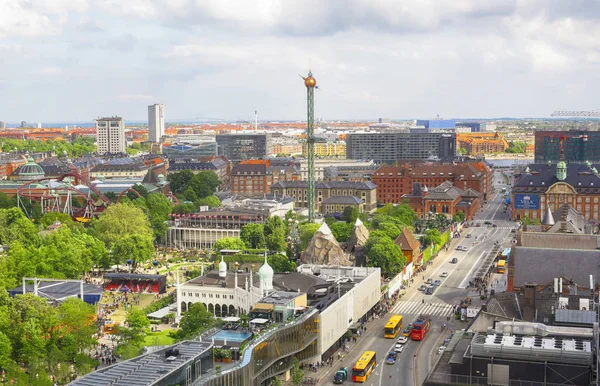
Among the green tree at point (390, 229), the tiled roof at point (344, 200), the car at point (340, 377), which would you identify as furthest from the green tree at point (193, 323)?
the tiled roof at point (344, 200)

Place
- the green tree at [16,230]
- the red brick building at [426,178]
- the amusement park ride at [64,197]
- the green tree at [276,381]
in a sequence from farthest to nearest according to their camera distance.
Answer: the red brick building at [426,178] → the amusement park ride at [64,197] → the green tree at [16,230] → the green tree at [276,381]

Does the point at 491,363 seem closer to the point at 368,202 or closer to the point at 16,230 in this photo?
the point at 16,230

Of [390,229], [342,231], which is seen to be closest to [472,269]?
[390,229]

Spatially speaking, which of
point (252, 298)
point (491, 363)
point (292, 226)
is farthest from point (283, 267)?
point (491, 363)

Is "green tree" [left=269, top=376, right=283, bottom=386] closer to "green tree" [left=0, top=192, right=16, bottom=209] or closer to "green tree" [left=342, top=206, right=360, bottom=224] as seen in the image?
"green tree" [left=342, top=206, right=360, bottom=224]

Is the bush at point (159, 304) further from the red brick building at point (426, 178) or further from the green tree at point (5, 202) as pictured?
the red brick building at point (426, 178)

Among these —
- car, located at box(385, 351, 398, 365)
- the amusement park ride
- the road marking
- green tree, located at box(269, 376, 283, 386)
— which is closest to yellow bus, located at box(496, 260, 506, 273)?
the road marking
